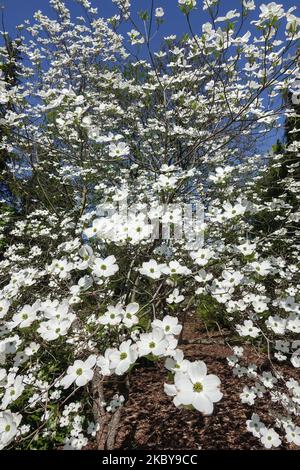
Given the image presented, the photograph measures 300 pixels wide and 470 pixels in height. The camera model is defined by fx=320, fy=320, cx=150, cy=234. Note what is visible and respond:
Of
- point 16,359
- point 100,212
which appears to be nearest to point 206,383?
point 16,359

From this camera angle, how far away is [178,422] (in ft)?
10.2

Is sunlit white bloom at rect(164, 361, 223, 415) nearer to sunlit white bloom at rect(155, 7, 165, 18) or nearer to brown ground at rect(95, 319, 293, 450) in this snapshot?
brown ground at rect(95, 319, 293, 450)

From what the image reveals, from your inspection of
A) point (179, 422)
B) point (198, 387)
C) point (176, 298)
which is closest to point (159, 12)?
point (176, 298)

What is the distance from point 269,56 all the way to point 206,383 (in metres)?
2.72

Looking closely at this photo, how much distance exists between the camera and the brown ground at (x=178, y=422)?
2818 mm

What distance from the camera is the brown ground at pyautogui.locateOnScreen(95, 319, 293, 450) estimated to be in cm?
282

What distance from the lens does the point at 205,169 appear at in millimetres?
5469

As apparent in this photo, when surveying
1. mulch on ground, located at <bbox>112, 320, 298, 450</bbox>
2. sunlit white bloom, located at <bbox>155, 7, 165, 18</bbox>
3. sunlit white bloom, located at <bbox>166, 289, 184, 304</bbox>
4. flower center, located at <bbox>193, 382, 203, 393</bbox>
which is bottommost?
mulch on ground, located at <bbox>112, 320, 298, 450</bbox>

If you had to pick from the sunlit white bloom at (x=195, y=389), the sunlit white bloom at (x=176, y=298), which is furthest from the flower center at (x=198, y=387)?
Answer: the sunlit white bloom at (x=176, y=298)

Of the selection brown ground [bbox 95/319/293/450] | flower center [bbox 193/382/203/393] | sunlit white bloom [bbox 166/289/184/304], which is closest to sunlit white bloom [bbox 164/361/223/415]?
flower center [bbox 193/382/203/393]

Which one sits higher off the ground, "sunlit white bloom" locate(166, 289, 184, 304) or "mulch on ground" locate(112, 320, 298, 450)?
"sunlit white bloom" locate(166, 289, 184, 304)

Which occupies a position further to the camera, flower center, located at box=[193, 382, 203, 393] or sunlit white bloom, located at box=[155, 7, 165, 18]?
sunlit white bloom, located at box=[155, 7, 165, 18]

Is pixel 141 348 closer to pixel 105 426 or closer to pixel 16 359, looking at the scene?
pixel 16 359
